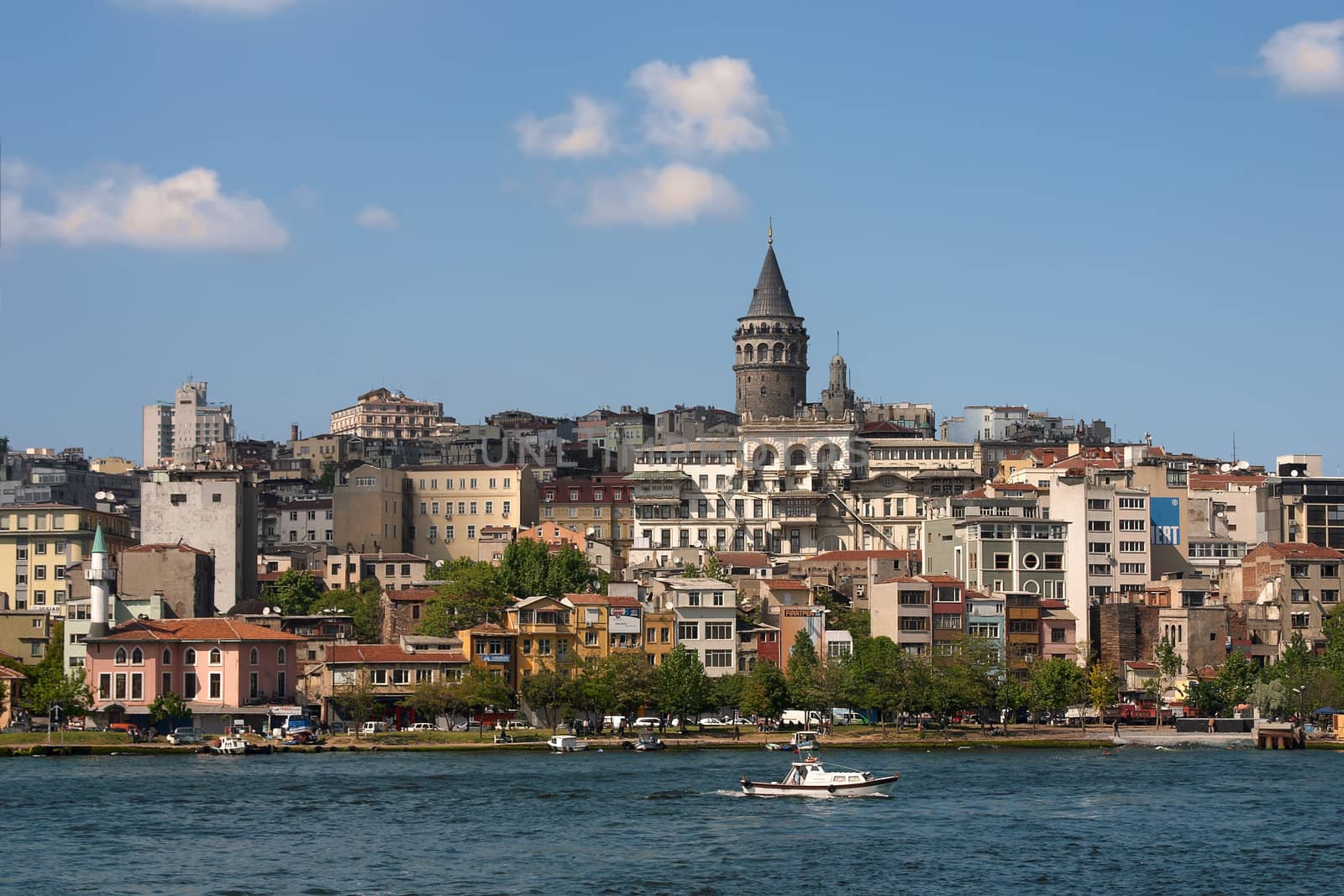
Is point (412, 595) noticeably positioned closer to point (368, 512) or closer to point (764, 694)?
point (764, 694)

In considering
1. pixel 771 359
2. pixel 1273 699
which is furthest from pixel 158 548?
pixel 771 359

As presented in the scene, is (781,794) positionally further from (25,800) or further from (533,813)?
(25,800)

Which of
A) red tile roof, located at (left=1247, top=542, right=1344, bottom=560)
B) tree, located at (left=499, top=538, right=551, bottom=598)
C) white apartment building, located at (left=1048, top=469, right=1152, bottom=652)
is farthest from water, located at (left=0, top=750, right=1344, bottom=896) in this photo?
tree, located at (left=499, top=538, right=551, bottom=598)

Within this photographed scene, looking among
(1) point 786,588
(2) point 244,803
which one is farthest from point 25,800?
(1) point 786,588

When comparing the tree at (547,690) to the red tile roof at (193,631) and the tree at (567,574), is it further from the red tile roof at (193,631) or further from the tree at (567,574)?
the tree at (567,574)

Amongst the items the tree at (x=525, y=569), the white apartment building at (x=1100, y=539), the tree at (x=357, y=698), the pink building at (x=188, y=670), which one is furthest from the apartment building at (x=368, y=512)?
the white apartment building at (x=1100, y=539)
